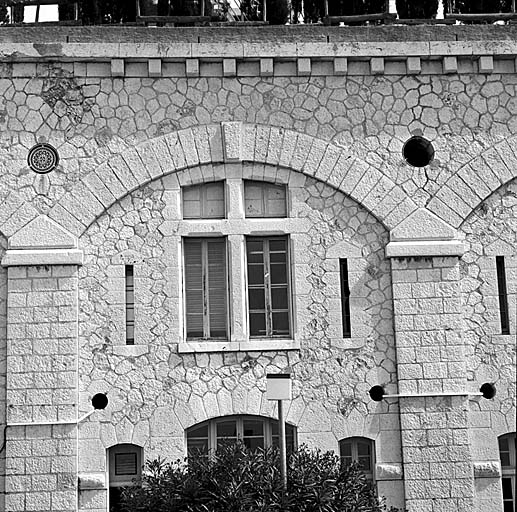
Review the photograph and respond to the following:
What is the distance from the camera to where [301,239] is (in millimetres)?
14648

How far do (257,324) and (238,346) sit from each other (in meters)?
0.54

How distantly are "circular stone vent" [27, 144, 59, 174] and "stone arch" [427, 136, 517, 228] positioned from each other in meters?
5.59

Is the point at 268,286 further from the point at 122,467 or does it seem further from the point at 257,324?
the point at 122,467

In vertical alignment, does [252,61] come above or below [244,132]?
above

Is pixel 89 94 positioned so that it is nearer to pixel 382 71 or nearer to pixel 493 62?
pixel 382 71

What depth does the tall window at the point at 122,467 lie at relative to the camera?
14.0 metres

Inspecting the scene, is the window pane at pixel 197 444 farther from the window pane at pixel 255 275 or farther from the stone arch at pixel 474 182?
the stone arch at pixel 474 182

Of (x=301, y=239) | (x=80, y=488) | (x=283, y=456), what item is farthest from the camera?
(x=301, y=239)

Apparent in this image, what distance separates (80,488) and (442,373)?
536cm

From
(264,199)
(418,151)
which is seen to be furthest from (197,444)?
(418,151)

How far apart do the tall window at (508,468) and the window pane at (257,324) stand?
12.6ft

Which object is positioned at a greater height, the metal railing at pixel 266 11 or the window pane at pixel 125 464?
the metal railing at pixel 266 11

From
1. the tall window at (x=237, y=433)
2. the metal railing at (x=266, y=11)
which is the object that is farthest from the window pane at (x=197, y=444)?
the metal railing at (x=266, y=11)

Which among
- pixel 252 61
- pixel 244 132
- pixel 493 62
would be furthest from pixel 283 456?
pixel 493 62
